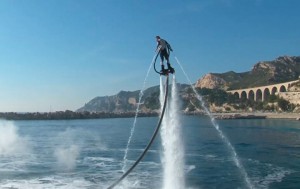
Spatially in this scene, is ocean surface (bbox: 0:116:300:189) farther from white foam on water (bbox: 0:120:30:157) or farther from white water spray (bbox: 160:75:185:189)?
white water spray (bbox: 160:75:185:189)

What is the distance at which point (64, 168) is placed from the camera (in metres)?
43.1

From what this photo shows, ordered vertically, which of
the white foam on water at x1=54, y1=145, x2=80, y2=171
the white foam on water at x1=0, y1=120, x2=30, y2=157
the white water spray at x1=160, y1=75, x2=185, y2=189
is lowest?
the white foam on water at x1=54, y1=145, x2=80, y2=171

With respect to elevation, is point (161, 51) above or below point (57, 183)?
above

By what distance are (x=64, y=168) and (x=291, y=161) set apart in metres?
25.2

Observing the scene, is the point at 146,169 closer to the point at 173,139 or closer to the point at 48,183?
the point at 48,183

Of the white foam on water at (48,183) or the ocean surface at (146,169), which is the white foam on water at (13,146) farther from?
the white foam on water at (48,183)

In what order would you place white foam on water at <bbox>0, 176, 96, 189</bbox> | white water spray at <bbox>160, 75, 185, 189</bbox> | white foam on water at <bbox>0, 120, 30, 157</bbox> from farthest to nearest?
white foam on water at <bbox>0, 120, 30, 157</bbox>
white foam on water at <bbox>0, 176, 96, 189</bbox>
white water spray at <bbox>160, 75, 185, 189</bbox>

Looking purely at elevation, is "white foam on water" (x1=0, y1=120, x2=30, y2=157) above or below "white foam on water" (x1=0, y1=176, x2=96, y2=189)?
above

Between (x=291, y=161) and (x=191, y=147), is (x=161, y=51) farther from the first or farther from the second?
(x=191, y=147)

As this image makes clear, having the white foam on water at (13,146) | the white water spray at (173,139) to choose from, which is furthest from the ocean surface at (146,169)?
the white water spray at (173,139)

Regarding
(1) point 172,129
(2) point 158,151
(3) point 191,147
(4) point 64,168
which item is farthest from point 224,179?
(3) point 191,147

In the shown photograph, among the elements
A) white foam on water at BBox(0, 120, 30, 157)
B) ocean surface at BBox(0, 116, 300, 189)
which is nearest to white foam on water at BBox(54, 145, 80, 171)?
ocean surface at BBox(0, 116, 300, 189)

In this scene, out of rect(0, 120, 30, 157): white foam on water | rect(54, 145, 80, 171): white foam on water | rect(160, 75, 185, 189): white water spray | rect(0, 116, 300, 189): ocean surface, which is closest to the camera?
rect(160, 75, 185, 189): white water spray

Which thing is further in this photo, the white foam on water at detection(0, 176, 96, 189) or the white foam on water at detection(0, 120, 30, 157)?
the white foam on water at detection(0, 120, 30, 157)
